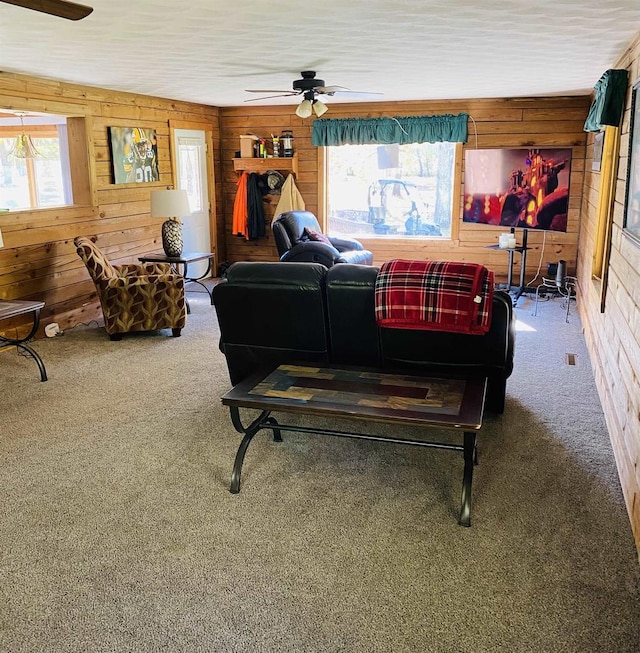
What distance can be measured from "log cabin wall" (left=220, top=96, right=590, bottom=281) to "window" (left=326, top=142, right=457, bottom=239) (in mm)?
213

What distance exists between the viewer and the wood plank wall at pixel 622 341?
105 inches

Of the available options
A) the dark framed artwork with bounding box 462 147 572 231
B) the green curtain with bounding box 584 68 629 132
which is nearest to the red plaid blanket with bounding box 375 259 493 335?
the green curtain with bounding box 584 68 629 132

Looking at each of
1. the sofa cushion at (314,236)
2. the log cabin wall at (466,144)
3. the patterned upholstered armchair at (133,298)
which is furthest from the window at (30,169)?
the patterned upholstered armchair at (133,298)

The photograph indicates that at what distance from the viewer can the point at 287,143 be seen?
25.7 ft

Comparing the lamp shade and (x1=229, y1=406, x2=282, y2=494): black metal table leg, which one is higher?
the lamp shade

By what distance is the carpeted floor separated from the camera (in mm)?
2006

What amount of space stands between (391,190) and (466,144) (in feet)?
3.60

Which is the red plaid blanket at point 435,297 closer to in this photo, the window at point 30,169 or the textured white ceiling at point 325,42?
the textured white ceiling at point 325,42

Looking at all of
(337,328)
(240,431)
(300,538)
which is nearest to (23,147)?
(337,328)

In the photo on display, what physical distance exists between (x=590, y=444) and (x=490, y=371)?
625mm

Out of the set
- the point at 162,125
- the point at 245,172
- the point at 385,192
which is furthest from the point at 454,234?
the point at 162,125

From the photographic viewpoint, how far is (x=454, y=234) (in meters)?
7.66

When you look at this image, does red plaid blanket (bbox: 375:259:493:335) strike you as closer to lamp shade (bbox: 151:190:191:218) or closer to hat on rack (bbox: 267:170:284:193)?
lamp shade (bbox: 151:190:191:218)

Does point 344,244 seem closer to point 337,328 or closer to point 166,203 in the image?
point 166,203
